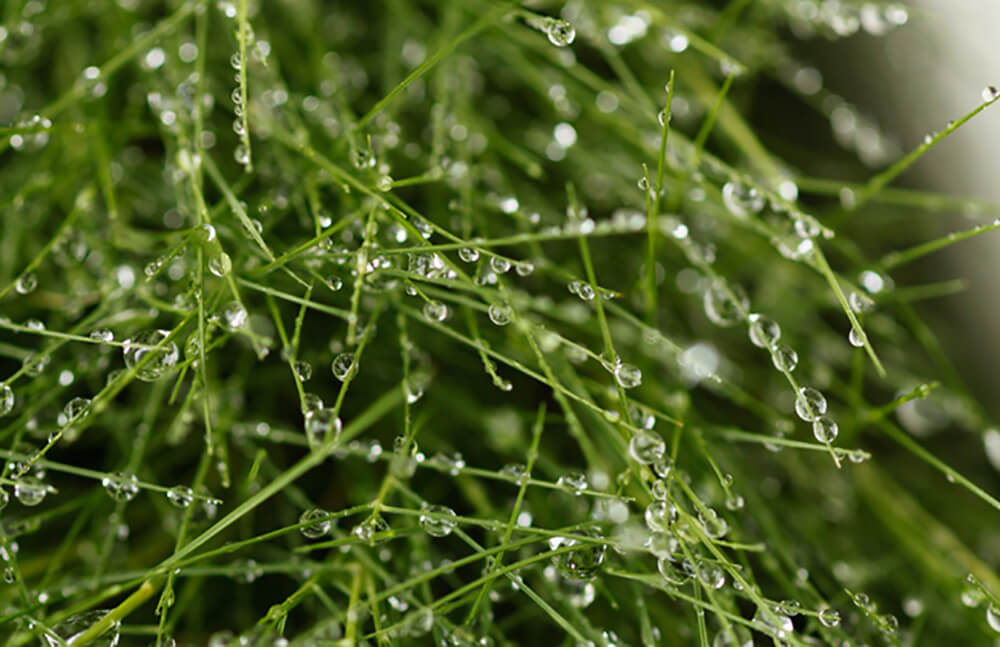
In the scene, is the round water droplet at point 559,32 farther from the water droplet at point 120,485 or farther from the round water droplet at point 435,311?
the water droplet at point 120,485

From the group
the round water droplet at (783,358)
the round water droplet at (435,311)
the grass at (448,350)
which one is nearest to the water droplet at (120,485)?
the grass at (448,350)

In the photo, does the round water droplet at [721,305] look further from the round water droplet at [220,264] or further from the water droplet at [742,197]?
the round water droplet at [220,264]

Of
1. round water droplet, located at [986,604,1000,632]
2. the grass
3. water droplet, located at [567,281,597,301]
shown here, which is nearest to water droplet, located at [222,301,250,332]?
the grass

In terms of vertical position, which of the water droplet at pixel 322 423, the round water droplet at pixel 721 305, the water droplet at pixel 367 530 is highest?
the round water droplet at pixel 721 305

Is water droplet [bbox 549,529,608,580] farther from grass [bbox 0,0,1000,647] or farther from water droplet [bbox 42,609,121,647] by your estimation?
water droplet [bbox 42,609,121,647]

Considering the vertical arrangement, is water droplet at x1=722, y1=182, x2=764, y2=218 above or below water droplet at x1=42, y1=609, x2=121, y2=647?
above

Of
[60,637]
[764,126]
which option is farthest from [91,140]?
[764,126]

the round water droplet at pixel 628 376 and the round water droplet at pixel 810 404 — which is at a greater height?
the round water droplet at pixel 810 404
